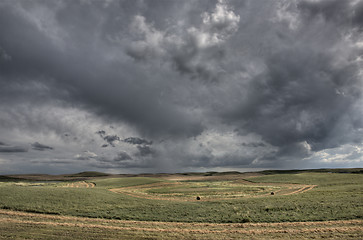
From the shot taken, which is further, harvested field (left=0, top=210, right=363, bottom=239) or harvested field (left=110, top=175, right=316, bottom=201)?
harvested field (left=110, top=175, right=316, bottom=201)

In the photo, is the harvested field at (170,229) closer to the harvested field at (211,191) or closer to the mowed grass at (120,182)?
the harvested field at (211,191)

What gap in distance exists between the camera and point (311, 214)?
26.8 metres

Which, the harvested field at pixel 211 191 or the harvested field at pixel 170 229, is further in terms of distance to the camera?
the harvested field at pixel 211 191

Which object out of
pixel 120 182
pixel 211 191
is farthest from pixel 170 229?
pixel 120 182

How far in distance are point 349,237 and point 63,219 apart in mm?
29976

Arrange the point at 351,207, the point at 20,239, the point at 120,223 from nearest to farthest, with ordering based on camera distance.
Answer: the point at 20,239, the point at 120,223, the point at 351,207

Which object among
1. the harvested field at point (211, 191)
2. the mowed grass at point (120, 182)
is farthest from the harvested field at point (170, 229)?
the mowed grass at point (120, 182)

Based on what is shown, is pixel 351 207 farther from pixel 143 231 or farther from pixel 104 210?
pixel 104 210

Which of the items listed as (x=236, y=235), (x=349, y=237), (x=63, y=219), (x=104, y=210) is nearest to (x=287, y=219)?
(x=349, y=237)

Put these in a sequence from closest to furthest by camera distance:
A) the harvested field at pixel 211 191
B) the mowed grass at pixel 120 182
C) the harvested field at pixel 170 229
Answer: the harvested field at pixel 170 229 → the harvested field at pixel 211 191 → the mowed grass at pixel 120 182

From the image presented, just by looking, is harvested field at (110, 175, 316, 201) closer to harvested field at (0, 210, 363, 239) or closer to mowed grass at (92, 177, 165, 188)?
mowed grass at (92, 177, 165, 188)

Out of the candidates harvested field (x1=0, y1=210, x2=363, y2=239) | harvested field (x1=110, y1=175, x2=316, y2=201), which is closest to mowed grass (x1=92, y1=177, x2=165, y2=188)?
harvested field (x1=110, y1=175, x2=316, y2=201)

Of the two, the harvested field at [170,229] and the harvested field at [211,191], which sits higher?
the harvested field at [170,229]

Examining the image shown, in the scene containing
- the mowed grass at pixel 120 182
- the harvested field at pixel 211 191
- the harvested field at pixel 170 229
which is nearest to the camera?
the harvested field at pixel 170 229
